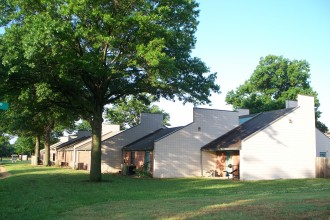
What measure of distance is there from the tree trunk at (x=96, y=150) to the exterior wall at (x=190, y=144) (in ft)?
21.7

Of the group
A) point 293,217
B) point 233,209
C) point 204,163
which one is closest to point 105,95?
point 204,163

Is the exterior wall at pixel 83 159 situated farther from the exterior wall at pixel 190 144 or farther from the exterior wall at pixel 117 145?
the exterior wall at pixel 190 144

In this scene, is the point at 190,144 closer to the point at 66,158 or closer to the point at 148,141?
the point at 148,141

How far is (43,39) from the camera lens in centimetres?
1956

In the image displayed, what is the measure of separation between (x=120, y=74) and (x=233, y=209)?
47.6 feet

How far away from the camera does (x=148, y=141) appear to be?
120ft

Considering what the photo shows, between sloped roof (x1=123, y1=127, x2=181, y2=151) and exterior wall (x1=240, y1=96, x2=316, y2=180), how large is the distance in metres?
7.88

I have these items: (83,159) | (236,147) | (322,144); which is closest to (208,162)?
(236,147)

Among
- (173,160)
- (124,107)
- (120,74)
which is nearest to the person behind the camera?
(120,74)

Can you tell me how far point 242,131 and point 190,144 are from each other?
4.57 metres

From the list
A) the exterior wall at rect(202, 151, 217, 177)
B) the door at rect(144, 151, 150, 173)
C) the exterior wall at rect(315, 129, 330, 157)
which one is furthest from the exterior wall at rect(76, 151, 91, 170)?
the exterior wall at rect(315, 129, 330, 157)

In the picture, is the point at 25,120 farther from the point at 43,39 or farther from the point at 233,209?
the point at 233,209

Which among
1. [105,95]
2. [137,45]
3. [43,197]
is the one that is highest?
[137,45]

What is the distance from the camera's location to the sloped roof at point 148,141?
113 ft
